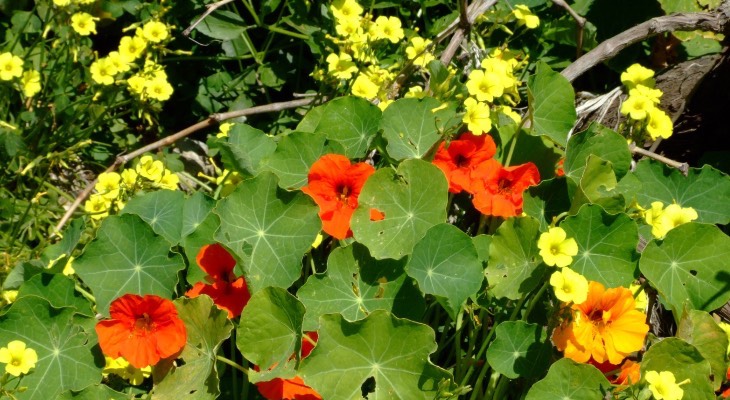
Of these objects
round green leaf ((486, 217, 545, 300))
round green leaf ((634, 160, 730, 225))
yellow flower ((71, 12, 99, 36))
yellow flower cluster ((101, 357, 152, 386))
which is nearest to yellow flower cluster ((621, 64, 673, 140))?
round green leaf ((634, 160, 730, 225))

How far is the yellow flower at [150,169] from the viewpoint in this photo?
7.05ft

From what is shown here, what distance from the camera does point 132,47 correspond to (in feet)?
A: 8.39

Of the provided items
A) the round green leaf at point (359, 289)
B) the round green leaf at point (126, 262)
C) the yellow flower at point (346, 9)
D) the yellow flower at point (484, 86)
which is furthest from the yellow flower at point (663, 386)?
the yellow flower at point (346, 9)

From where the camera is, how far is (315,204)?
187cm

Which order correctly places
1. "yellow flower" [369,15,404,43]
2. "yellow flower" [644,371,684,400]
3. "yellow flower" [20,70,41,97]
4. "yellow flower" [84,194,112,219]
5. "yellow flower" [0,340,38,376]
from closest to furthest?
1. "yellow flower" [644,371,684,400]
2. "yellow flower" [0,340,38,376]
3. "yellow flower" [84,194,112,219]
4. "yellow flower" [369,15,404,43]
5. "yellow flower" [20,70,41,97]

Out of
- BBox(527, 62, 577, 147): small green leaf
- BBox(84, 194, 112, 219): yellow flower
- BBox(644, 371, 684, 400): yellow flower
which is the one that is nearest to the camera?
BBox(644, 371, 684, 400): yellow flower

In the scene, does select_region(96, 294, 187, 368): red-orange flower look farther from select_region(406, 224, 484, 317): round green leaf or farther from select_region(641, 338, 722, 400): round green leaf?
select_region(641, 338, 722, 400): round green leaf

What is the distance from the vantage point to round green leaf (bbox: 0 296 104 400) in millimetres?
1746

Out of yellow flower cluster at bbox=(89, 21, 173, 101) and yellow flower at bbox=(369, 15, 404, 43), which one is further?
yellow flower cluster at bbox=(89, 21, 173, 101)

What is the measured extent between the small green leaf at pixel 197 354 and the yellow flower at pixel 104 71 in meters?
1.00

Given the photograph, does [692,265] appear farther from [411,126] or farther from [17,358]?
[17,358]

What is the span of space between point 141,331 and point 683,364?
1062 millimetres

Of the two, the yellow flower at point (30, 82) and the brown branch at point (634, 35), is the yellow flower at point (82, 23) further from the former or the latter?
the brown branch at point (634, 35)

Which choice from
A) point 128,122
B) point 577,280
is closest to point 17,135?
point 128,122
